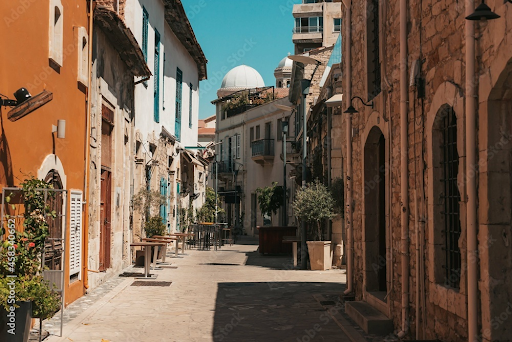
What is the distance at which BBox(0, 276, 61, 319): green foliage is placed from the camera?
268 inches

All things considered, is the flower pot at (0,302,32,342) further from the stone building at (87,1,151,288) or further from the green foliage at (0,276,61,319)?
the stone building at (87,1,151,288)

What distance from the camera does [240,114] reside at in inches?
1948

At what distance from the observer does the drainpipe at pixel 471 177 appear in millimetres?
6297

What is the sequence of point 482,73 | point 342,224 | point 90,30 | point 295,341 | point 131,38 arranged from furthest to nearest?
point 342,224
point 131,38
point 90,30
point 295,341
point 482,73

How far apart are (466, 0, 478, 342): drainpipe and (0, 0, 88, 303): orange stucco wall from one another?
15.7ft

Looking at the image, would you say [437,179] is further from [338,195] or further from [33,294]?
[338,195]

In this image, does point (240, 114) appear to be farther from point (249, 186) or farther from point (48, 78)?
point (48, 78)

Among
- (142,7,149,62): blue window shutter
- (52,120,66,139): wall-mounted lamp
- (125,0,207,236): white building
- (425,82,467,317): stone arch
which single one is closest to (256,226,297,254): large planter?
(125,0,207,236): white building

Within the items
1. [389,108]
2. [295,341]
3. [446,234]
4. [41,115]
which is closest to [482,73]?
[446,234]

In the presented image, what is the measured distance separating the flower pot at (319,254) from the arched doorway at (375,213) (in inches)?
257

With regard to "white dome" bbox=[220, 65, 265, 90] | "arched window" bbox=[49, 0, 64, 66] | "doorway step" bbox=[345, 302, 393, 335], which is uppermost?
"white dome" bbox=[220, 65, 265, 90]

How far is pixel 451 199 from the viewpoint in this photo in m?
7.59

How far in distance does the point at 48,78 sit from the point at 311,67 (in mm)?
22002

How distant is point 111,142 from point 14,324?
30.7 feet
